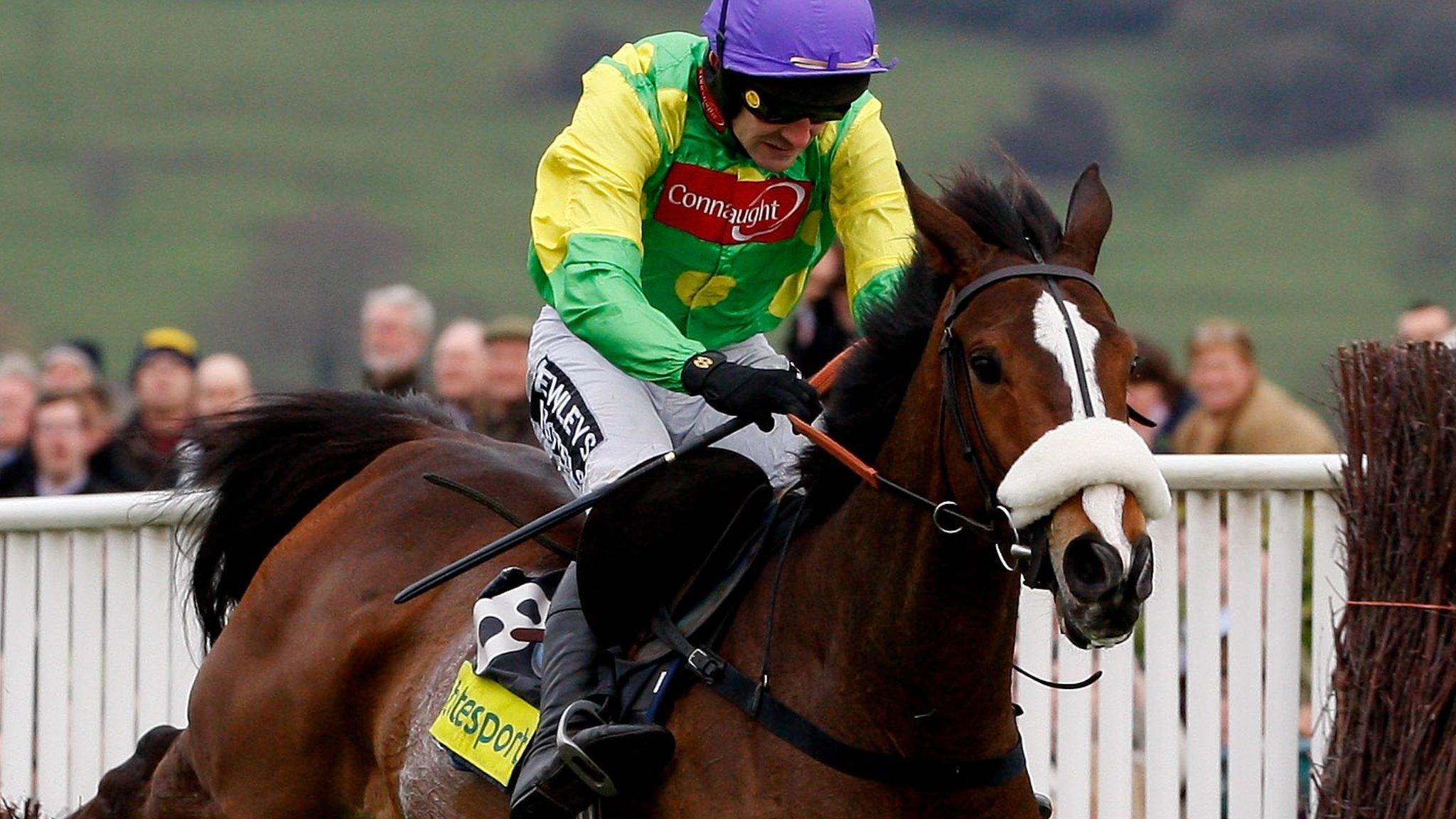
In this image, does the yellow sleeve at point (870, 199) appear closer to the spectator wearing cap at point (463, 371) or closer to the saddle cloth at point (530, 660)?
the saddle cloth at point (530, 660)

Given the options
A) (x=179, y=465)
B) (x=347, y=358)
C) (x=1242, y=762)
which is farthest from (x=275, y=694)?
(x=347, y=358)

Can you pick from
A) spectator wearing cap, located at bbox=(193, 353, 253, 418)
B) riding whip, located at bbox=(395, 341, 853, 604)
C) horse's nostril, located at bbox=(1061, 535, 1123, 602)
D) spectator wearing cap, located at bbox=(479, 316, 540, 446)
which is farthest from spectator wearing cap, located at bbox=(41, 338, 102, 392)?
horse's nostril, located at bbox=(1061, 535, 1123, 602)

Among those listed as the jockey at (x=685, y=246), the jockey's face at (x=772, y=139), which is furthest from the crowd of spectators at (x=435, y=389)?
the jockey's face at (x=772, y=139)

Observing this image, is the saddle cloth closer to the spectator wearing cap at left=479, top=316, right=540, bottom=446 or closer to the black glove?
the black glove

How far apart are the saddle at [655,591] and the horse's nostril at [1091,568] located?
916 mm

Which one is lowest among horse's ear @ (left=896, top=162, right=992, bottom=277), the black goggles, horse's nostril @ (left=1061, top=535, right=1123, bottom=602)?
horse's nostril @ (left=1061, top=535, right=1123, bottom=602)

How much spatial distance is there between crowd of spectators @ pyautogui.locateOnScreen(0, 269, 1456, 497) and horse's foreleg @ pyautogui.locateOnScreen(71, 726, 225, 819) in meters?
1.48

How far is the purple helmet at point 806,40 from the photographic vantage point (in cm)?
393

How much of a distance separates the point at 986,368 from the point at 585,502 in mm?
1026

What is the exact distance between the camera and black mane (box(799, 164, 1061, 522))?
11.3ft

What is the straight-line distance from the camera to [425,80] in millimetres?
9219

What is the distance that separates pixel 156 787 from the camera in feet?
17.3

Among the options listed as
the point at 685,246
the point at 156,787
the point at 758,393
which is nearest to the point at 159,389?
the point at 156,787

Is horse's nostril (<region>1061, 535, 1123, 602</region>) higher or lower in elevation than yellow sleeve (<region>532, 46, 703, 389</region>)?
lower
